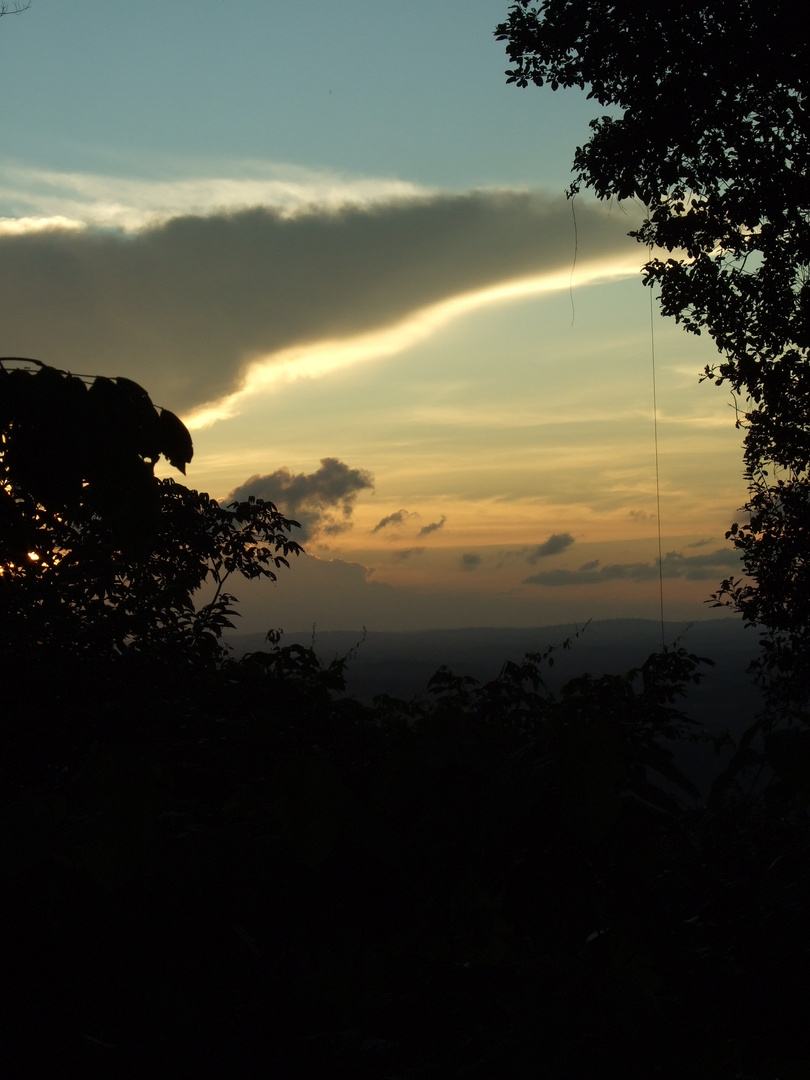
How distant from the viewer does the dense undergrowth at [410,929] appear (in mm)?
1357

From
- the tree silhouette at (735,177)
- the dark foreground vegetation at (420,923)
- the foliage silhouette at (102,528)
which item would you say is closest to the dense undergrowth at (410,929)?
the dark foreground vegetation at (420,923)

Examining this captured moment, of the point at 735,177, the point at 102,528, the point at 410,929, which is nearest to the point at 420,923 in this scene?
the point at 410,929

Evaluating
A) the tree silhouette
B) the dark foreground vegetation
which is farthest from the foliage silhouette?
the tree silhouette

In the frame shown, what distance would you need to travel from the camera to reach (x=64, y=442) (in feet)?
9.43

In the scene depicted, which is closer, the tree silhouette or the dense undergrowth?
the dense undergrowth

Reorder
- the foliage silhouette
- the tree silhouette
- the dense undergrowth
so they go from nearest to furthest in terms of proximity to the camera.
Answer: the dense undergrowth < the foliage silhouette < the tree silhouette

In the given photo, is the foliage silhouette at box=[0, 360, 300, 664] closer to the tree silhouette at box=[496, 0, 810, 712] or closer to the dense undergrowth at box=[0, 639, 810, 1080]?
the dense undergrowth at box=[0, 639, 810, 1080]

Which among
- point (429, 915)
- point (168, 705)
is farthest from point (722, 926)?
point (168, 705)

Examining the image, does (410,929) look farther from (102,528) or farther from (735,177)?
(735,177)

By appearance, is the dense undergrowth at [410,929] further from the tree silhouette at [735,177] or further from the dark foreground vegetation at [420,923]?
the tree silhouette at [735,177]

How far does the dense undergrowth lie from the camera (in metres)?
1.36

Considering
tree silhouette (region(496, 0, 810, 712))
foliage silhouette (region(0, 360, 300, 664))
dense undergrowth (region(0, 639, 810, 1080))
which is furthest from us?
tree silhouette (region(496, 0, 810, 712))

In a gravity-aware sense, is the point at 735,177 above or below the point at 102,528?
above

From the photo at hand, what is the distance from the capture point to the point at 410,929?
148cm
